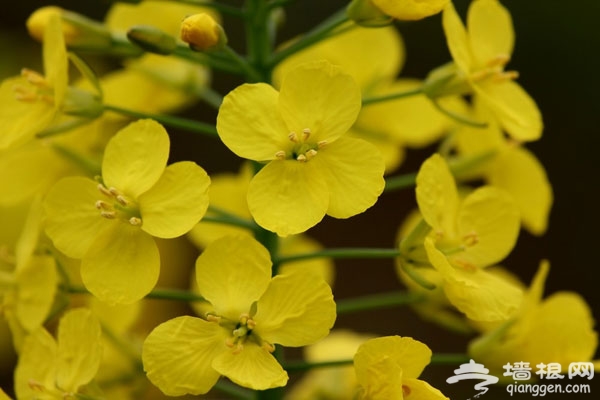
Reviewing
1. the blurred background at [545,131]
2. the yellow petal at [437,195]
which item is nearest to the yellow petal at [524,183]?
the yellow petal at [437,195]

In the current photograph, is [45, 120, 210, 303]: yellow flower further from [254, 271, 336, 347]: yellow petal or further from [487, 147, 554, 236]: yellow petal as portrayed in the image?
[487, 147, 554, 236]: yellow petal

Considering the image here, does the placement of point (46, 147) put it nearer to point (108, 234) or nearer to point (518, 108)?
point (108, 234)

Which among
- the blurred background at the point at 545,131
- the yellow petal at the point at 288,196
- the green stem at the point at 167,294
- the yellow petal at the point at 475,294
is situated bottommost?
the blurred background at the point at 545,131

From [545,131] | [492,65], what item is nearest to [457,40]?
[492,65]

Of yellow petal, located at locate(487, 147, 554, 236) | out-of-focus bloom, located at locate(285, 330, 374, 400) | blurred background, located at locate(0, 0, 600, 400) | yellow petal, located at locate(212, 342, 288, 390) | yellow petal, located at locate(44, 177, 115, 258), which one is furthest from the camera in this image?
blurred background, located at locate(0, 0, 600, 400)

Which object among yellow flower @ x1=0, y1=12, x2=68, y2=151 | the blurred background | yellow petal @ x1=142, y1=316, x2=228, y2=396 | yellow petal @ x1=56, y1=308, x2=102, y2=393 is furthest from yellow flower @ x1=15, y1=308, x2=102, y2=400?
the blurred background

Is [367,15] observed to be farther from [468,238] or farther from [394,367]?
[394,367]

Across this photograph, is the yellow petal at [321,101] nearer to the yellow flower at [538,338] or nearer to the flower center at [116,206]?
the flower center at [116,206]
